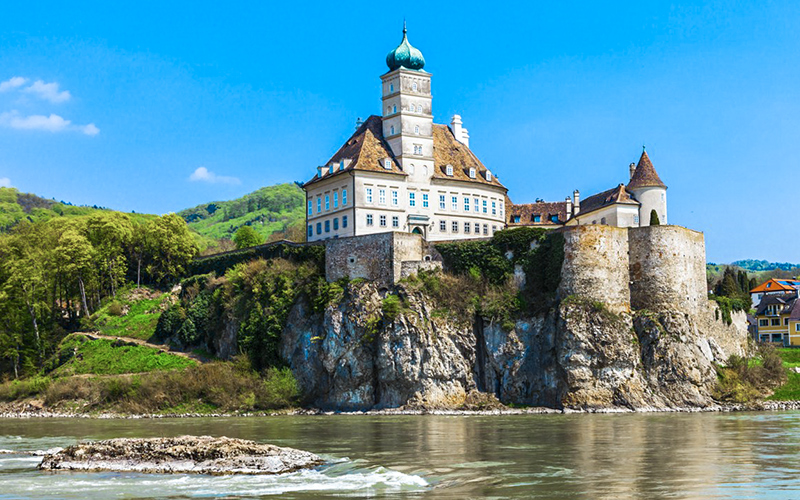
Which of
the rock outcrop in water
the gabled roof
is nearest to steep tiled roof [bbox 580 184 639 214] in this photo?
the gabled roof

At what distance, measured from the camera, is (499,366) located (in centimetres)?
6031

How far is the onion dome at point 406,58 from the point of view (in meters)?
73.6

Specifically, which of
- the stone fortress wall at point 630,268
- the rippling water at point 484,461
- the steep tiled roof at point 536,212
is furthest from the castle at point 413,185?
the rippling water at point 484,461

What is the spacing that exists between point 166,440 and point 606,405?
113ft

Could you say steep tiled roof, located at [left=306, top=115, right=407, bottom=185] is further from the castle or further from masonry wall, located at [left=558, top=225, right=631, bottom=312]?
masonry wall, located at [left=558, top=225, right=631, bottom=312]

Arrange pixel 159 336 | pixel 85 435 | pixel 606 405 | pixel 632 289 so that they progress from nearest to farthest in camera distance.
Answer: pixel 85 435, pixel 606 405, pixel 632 289, pixel 159 336

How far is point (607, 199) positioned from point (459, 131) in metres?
14.8

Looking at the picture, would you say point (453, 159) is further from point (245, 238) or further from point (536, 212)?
point (245, 238)

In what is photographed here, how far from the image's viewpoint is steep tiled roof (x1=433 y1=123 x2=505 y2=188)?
74.6 metres

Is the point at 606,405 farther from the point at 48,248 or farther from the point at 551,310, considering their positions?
the point at 48,248

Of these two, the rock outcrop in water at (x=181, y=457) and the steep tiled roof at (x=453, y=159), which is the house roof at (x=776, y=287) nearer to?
the steep tiled roof at (x=453, y=159)

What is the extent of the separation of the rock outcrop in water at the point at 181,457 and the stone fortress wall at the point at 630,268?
34861mm

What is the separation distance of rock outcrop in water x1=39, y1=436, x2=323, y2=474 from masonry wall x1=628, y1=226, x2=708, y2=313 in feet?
124

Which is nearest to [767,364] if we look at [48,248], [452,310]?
[452,310]
